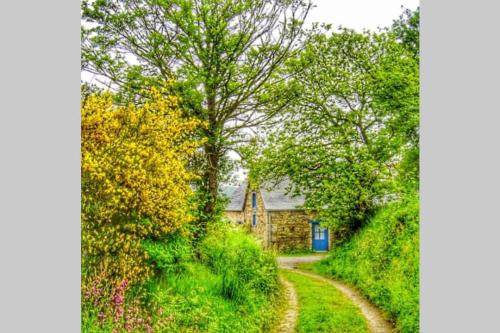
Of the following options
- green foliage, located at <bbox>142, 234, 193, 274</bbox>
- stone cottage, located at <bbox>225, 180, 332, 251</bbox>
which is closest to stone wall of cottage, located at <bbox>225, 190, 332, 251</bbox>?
stone cottage, located at <bbox>225, 180, 332, 251</bbox>

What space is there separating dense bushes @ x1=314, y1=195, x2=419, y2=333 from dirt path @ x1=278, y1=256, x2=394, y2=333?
13 cm

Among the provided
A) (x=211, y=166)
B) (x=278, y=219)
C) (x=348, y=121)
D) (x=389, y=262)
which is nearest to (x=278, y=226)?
(x=278, y=219)

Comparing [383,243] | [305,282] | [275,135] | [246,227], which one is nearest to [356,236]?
[383,243]

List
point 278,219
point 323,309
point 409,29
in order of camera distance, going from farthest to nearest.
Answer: point 278,219 → point 323,309 → point 409,29

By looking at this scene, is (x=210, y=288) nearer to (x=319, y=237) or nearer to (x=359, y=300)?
(x=359, y=300)

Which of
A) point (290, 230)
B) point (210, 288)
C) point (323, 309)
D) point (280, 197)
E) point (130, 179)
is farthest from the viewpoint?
point (280, 197)

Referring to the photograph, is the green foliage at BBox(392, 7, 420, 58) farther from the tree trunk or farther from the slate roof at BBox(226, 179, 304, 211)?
the slate roof at BBox(226, 179, 304, 211)

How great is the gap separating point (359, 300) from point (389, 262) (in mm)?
790

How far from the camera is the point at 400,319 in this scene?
6320 millimetres

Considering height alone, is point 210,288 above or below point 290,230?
below

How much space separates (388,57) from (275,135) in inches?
77.7

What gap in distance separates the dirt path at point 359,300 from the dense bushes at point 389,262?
0.13m

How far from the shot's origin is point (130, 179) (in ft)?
17.5

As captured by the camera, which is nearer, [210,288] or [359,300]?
[210,288]
